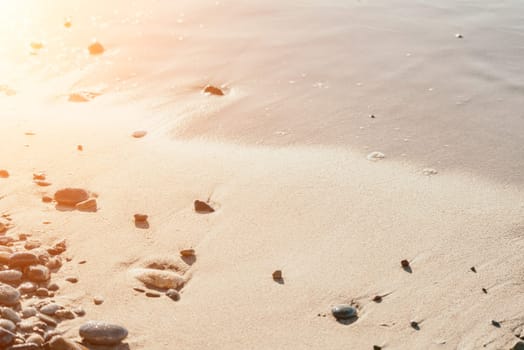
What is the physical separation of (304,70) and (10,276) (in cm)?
318

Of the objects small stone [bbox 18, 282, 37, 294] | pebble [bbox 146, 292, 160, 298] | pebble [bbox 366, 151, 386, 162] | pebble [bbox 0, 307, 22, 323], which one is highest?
pebble [bbox 0, 307, 22, 323]

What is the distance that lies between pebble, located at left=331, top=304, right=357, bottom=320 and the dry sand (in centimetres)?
4

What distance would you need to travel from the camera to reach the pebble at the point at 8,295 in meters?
2.62

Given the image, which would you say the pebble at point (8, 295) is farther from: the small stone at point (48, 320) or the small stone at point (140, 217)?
the small stone at point (140, 217)

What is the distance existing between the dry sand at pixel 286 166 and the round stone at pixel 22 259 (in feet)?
0.41

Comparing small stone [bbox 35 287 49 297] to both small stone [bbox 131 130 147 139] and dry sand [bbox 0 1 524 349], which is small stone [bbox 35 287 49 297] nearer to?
dry sand [bbox 0 1 524 349]

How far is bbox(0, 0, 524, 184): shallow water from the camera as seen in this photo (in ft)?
14.4

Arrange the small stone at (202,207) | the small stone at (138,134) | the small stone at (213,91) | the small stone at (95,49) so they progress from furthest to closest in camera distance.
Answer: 1. the small stone at (95,49)
2. the small stone at (213,91)
3. the small stone at (138,134)
4. the small stone at (202,207)

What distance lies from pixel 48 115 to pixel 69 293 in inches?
93.7

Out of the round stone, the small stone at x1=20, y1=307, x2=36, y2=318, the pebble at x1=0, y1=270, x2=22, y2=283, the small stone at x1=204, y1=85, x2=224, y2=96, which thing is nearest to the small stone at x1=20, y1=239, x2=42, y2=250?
the round stone

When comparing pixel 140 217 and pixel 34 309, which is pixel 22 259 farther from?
pixel 140 217

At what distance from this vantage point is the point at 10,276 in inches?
110

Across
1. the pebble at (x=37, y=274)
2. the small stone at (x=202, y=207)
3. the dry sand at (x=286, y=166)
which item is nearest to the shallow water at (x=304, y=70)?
the dry sand at (x=286, y=166)

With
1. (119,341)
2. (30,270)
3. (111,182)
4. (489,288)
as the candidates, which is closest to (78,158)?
(111,182)
